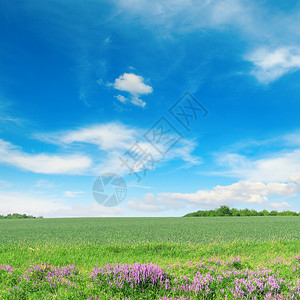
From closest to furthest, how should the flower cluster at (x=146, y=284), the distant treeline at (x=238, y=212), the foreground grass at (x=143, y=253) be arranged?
the flower cluster at (x=146, y=284) → the foreground grass at (x=143, y=253) → the distant treeline at (x=238, y=212)

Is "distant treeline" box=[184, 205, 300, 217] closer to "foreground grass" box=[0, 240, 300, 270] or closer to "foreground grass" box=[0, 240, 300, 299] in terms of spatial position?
"foreground grass" box=[0, 240, 300, 270]

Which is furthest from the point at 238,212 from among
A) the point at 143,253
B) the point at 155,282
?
the point at 155,282

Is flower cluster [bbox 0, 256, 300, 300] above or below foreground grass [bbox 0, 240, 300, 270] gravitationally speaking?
above

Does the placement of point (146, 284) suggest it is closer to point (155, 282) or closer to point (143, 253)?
point (155, 282)

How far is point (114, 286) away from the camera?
556 centimetres

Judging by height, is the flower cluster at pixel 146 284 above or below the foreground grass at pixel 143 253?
above

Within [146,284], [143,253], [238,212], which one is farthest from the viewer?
[238,212]

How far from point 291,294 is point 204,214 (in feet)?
230

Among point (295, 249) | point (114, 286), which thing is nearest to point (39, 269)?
point (114, 286)

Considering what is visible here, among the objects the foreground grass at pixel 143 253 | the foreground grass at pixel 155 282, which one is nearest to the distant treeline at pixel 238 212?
the foreground grass at pixel 143 253

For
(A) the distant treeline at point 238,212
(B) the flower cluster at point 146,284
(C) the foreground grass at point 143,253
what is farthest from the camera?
(A) the distant treeline at point 238,212

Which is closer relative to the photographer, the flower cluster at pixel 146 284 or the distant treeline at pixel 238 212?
the flower cluster at pixel 146 284

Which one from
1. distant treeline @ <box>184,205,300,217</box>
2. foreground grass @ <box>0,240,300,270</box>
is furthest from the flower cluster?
distant treeline @ <box>184,205,300,217</box>

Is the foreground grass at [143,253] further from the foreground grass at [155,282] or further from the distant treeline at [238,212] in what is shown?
the distant treeline at [238,212]
